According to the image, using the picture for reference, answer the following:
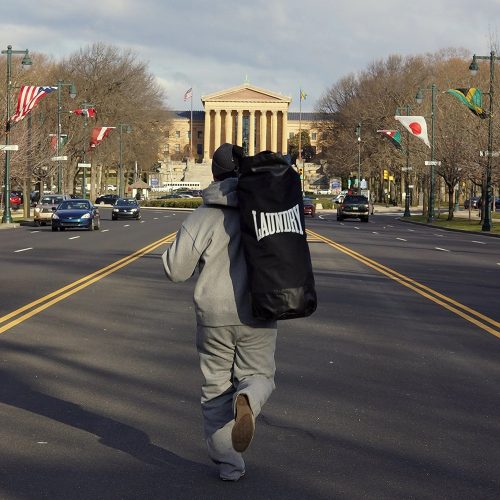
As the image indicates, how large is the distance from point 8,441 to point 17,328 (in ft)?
19.6

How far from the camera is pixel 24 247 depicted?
1240 inches

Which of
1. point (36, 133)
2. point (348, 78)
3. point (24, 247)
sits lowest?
point (24, 247)

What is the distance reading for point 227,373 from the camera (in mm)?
6176

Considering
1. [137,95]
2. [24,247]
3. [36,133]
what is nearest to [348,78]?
[137,95]

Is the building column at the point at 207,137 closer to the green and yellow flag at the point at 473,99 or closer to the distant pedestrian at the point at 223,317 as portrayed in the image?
the green and yellow flag at the point at 473,99

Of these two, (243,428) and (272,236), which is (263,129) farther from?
(243,428)

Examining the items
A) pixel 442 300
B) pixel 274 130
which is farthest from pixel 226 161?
pixel 274 130

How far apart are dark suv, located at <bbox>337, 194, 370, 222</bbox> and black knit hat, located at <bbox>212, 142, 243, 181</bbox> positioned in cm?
6046

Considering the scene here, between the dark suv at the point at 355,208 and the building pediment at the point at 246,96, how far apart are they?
9873 centimetres

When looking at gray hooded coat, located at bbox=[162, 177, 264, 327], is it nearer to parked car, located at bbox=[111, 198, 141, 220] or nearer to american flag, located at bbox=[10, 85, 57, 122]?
american flag, located at bbox=[10, 85, 57, 122]

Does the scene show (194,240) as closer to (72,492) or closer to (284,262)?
(284,262)

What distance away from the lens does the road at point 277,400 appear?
6152 millimetres

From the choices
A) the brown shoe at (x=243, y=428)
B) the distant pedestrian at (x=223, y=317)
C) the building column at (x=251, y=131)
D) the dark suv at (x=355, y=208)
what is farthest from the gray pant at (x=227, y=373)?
the building column at (x=251, y=131)

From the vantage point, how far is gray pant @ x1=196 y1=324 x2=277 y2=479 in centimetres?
609
